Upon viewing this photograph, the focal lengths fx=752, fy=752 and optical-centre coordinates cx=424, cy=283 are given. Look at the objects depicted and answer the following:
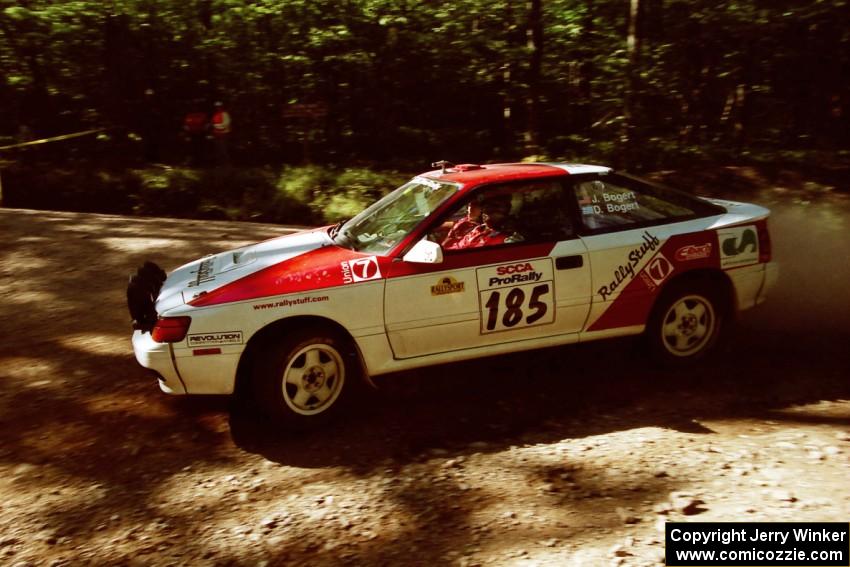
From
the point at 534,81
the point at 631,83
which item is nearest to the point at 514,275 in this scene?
the point at 631,83

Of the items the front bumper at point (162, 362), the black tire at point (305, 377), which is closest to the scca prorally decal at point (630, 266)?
Result: the black tire at point (305, 377)

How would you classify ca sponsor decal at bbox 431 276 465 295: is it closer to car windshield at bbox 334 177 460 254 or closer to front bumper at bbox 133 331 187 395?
car windshield at bbox 334 177 460 254

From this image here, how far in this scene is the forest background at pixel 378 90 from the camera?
1415 centimetres

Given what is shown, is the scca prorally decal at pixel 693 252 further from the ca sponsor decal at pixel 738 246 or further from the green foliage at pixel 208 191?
the green foliage at pixel 208 191

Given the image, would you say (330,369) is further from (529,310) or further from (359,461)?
(529,310)

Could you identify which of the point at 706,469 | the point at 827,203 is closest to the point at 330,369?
the point at 706,469

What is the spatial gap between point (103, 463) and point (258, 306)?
4.38 feet

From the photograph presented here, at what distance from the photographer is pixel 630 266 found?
5449 mm

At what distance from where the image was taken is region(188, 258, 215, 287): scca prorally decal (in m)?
5.16

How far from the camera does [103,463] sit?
15.1 feet

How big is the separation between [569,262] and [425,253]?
1.09m

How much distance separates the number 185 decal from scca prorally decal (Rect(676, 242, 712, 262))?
108cm

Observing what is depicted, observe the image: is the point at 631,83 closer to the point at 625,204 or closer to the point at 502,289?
the point at 625,204

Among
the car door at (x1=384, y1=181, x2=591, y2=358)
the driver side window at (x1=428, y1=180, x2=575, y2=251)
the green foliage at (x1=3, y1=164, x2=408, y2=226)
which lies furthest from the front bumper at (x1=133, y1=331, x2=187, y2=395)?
the green foliage at (x1=3, y1=164, x2=408, y2=226)
